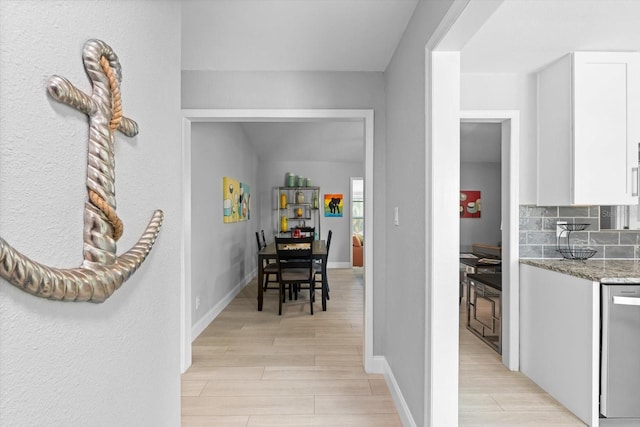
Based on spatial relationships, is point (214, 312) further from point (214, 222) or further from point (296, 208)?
point (296, 208)

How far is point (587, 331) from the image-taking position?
2193 millimetres

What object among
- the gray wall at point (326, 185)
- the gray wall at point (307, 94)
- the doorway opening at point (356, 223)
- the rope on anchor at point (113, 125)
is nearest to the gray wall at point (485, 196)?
the doorway opening at point (356, 223)

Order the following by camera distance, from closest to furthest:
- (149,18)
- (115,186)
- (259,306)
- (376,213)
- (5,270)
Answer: (5,270) < (115,186) < (149,18) < (376,213) < (259,306)

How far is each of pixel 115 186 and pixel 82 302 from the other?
0.31 meters

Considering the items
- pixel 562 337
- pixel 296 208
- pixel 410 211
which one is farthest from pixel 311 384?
pixel 296 208

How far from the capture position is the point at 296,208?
26.0 feet

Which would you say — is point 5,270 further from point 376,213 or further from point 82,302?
point 376,213

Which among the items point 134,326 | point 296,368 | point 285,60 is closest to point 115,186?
point 134,326

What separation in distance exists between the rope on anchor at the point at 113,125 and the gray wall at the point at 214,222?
2.80 metres

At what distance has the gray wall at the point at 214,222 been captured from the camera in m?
3.77

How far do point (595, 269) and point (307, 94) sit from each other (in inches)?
92.6

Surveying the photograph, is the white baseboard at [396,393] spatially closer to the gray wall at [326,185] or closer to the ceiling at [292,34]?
the ceiling at [292,34]

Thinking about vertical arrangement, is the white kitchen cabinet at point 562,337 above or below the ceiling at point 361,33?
below

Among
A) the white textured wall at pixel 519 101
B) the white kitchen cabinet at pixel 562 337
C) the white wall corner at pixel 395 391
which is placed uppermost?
the white textured wall at pixel 519 101
